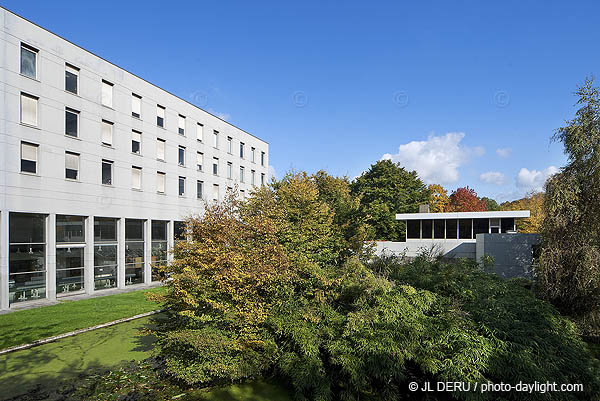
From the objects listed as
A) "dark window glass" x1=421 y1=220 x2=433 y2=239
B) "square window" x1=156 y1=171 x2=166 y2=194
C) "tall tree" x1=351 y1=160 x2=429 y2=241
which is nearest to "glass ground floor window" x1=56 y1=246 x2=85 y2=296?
"square window" x1=156 y1=171 x2=166 y2=194

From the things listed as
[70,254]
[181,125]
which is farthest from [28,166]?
[181,125]

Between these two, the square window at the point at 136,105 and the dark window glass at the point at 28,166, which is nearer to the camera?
the dark window glass at the point at 28,166

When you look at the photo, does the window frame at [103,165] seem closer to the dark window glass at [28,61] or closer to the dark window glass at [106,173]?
the dark window glass at [106,173]

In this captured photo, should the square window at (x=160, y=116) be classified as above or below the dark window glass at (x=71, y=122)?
above

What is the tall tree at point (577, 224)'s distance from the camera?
514 inches

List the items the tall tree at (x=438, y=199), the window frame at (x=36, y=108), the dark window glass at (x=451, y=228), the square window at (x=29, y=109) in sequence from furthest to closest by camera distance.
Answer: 1. the tall tree at (x=438, y=199)
2. the dark window glass at (x=451, y=228)
3. the square window at (x=29, y=109)
4. the window frame at (x=36, y=108)

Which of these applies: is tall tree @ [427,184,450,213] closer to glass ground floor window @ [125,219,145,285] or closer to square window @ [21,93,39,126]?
glass ground floor window @ [125,219,145,285]

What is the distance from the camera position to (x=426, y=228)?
29188 mm

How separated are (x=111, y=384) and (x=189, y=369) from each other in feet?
8.27

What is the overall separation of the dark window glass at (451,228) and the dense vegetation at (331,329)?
58.9ft

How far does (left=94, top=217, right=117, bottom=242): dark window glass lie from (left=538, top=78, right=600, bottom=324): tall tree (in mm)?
25142

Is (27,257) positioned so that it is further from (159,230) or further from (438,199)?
(438,199)

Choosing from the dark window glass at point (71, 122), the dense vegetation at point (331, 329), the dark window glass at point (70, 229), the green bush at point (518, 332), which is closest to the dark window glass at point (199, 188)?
the dark window glass at point (70, 229)

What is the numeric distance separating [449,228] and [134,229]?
25205 mm
